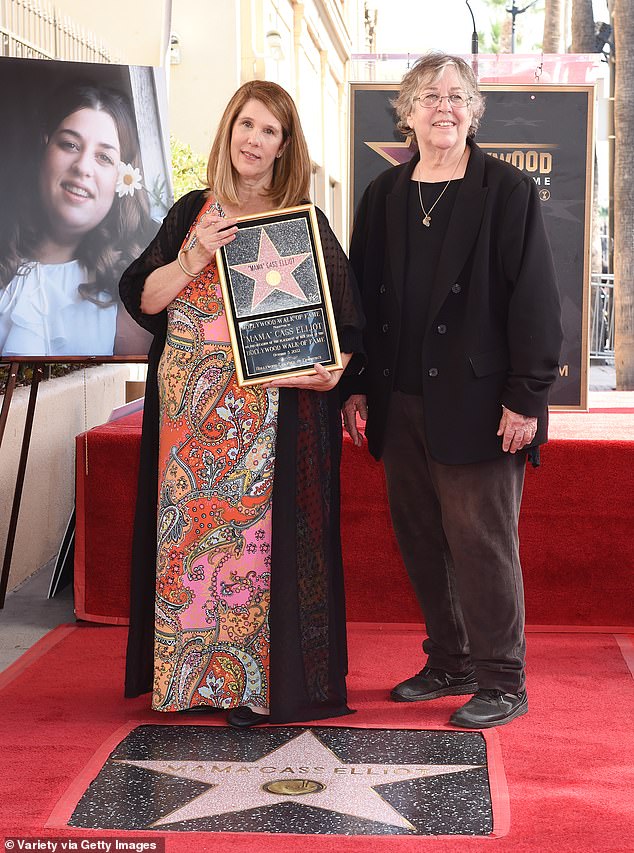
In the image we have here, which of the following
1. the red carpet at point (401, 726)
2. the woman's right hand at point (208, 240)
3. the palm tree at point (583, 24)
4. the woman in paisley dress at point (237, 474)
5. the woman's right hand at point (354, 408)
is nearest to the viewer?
the red carpet at point (401, 726)

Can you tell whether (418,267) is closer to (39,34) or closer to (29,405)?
(29,405)

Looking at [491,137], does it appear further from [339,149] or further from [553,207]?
[339,149]

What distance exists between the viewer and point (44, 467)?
5586 millimetres

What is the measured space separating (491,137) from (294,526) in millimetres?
2395

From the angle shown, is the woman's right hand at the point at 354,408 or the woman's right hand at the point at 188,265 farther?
the woman's right hand at the point at 354,408

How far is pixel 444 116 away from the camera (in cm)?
311

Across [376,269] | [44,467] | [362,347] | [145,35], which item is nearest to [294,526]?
[362,347]

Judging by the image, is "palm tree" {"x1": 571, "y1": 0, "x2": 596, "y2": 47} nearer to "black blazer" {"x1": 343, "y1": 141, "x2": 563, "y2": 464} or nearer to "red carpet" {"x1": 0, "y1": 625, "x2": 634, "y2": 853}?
"red carpet" {"x1": 0, "y1": 625, "x2": 634, "y2": 853}

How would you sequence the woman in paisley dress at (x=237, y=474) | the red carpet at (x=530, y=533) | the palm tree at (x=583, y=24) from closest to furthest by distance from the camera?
the woman in paisley dress at (x=237, y=474) < the red carpet at (x=530, y=533) < the palm tree at (x=583, y=24)

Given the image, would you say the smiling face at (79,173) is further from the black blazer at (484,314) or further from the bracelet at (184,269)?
the black blazer at (484,314)

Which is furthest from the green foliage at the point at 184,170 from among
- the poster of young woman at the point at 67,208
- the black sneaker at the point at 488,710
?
the black sneaker at the point at 488,710

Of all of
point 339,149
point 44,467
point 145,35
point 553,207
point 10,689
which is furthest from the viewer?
point 339,149

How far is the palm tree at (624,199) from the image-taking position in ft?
33.6

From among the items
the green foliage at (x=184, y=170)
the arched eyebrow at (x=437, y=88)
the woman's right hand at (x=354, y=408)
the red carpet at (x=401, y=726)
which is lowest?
the red carpet at (x=401, y=726)
